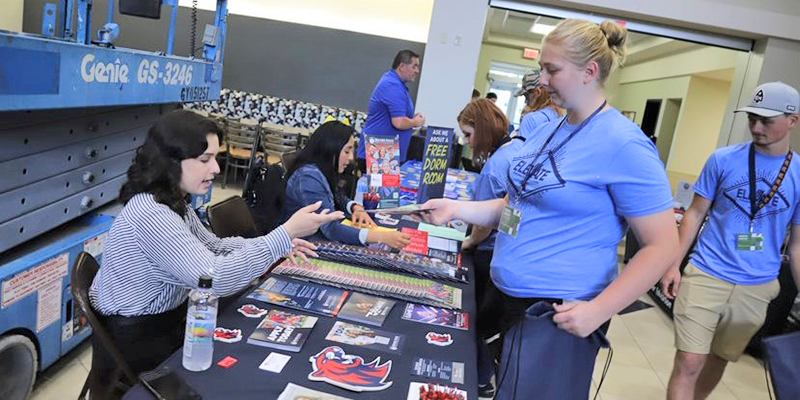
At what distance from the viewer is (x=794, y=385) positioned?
1546mm

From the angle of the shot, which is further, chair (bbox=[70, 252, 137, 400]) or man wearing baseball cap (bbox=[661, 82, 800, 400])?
man wearing baseball cap (bbox=[661, 82, 800, 400])

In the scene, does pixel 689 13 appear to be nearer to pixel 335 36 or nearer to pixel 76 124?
pixel 335 36

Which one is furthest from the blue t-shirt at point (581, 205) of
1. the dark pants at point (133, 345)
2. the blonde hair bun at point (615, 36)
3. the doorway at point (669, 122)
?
the doorway at point (669, 122)

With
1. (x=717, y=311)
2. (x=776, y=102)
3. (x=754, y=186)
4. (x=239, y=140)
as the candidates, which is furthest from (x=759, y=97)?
(x=239, y=140)

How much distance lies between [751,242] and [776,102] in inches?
22.5

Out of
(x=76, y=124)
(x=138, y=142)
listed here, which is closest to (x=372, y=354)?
(x=76, y=124)

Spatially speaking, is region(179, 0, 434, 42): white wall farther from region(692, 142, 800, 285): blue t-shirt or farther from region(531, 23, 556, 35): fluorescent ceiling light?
region(692, 142, 800, 285): blue t-shirt

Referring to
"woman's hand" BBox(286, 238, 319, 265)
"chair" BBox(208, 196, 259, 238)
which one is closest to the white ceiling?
"chair" BBox(208, 196, 259, 238)

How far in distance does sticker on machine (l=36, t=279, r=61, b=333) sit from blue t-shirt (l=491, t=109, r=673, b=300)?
186cm

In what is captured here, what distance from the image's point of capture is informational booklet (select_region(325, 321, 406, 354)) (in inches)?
A: 56.9

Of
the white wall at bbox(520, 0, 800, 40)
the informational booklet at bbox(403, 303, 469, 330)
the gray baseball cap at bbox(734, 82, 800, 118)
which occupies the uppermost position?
the white wall at bbox(520, 0, 800, 40)

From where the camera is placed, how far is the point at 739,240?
7.45ft

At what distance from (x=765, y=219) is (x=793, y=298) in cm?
183

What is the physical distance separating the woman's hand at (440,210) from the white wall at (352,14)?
7024 millimetres
